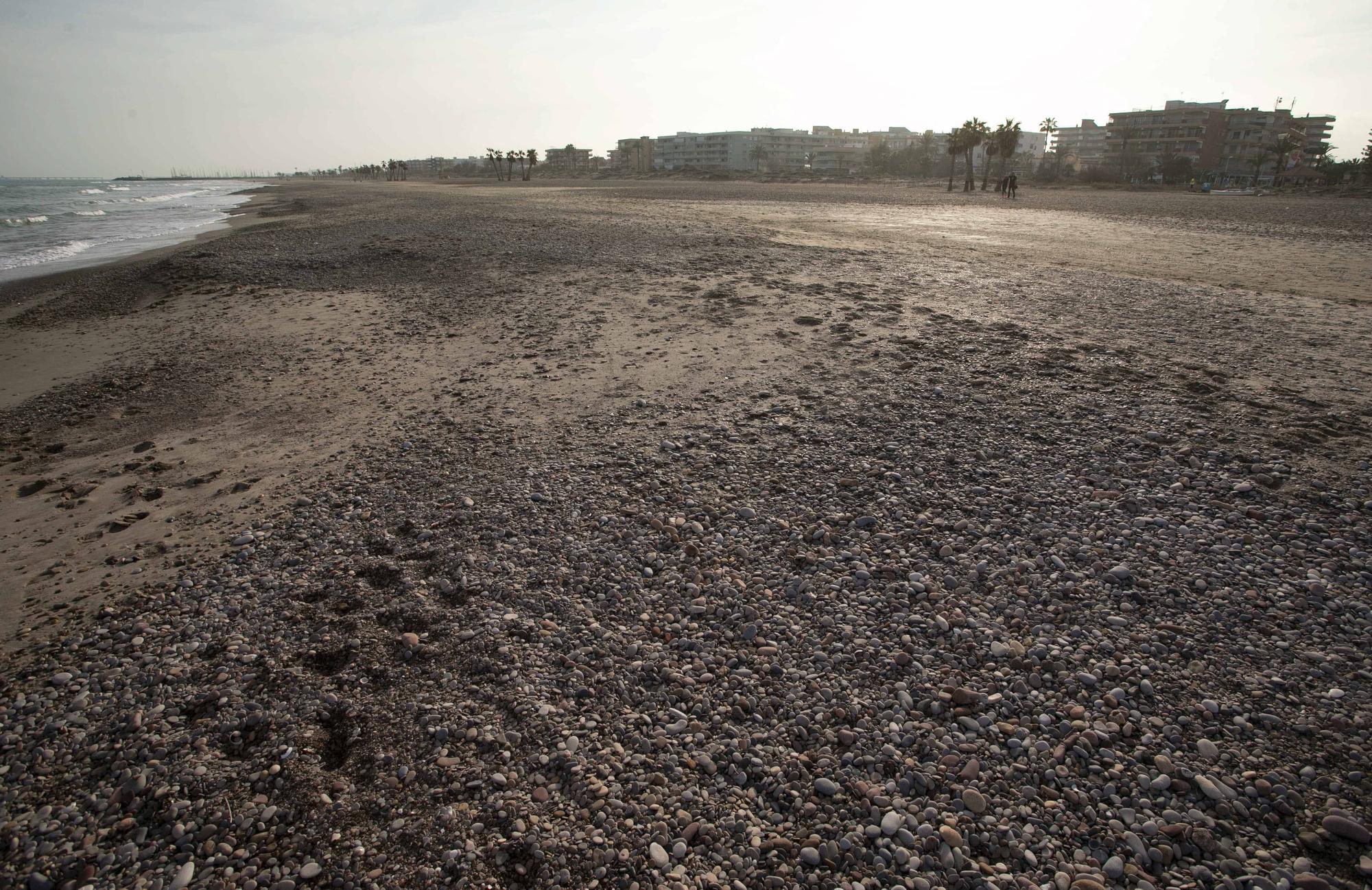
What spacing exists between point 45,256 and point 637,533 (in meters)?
31.0

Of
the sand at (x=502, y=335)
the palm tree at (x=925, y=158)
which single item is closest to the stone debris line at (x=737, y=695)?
the sand at (x=502, y=335)

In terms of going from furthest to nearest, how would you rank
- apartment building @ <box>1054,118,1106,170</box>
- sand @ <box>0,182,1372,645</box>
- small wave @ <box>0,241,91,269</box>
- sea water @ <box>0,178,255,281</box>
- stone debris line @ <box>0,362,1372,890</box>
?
1. apartment building @ <box>1054,118,1106,170</box>
2. sea water @ <box>0,178,255,281</box>
3. small wave @ <box>0,241,91,269</box>
4. sand @ <box>0,182,1372,645</box>
5. stone debris line @ <box>0,362,1372,890</box>

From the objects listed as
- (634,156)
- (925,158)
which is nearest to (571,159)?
(634,156)

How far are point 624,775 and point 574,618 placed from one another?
134 centimetres

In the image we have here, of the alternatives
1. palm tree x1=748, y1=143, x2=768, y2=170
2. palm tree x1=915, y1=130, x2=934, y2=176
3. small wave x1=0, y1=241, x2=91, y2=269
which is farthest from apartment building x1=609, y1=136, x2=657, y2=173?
small wave x1=0, y1=241, x2=91, y2=269

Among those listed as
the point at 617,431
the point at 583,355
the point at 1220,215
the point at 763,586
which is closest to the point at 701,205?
the point at 1220,215

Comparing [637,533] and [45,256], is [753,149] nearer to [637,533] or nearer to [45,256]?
[45,256]

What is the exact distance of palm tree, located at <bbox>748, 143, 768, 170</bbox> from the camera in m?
156

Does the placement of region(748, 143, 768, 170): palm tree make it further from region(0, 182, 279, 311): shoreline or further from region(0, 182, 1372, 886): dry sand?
region(0, 182, 1372, 886): dry sand

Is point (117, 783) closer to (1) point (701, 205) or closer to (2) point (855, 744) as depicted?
(2) point (855, 744)

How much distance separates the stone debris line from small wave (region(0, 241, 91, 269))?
26173 millimetres

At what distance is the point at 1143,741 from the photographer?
356 cm

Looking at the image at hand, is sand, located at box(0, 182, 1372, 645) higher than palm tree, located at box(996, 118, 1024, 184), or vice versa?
palm tree, located at box(996, 118, 1024, 184)

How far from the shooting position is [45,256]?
2433 cm
